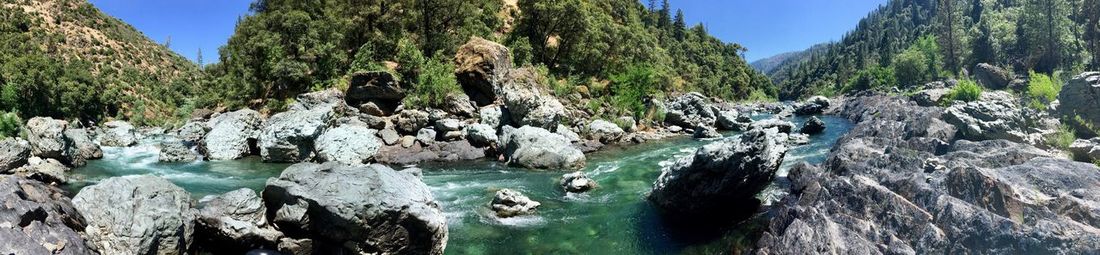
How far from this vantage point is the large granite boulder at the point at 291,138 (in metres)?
22.1

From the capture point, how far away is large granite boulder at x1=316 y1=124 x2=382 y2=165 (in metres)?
22.2

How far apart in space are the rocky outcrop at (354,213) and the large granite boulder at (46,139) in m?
15.9

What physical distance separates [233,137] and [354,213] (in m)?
18.1

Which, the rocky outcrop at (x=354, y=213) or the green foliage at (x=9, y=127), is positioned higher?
the green foliage at (x=9, y=127)

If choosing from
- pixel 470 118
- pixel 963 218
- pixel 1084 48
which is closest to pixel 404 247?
pixel 963 218

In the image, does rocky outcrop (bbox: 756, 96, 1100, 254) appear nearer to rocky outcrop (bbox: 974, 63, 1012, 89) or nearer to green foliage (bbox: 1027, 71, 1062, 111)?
green foliage (bbox: 1027, 71, 1062, 111)

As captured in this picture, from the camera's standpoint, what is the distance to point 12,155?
1742cm

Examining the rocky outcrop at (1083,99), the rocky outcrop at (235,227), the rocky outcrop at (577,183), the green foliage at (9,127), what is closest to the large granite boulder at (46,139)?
the green foliage at (9,127)

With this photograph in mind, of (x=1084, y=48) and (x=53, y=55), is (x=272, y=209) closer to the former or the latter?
(x=53, y=55)

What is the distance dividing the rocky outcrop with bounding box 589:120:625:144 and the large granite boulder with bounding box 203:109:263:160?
18042mm

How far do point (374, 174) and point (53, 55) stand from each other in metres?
92.0

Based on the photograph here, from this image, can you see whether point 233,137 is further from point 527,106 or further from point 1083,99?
point 1083,99

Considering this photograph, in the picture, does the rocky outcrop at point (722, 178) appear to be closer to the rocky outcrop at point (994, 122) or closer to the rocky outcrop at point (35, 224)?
the rocky outcrop at point (994, 122)

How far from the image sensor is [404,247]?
10.3 metres
